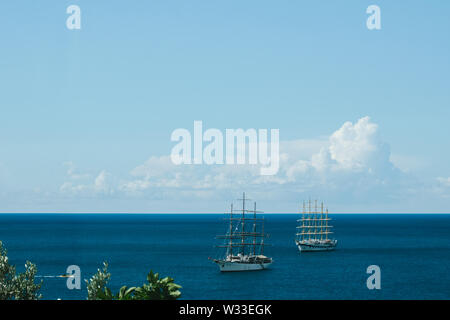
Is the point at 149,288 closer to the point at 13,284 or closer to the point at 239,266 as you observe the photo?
the point at 13,284

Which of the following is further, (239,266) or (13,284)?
(239,266)

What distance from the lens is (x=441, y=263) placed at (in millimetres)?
144125

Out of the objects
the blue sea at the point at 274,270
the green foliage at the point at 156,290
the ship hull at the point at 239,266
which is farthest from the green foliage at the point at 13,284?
the ship hull at the point at 239,266


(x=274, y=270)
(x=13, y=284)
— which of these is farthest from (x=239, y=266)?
(x=13, y=284)

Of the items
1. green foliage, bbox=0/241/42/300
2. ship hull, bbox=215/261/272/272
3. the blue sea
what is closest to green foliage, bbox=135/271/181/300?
green foliage, bbox=0/241/42/300

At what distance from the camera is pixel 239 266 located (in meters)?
128

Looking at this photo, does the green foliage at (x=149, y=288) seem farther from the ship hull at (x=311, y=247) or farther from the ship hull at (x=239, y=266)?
the ship hull at (x=311, y=247)

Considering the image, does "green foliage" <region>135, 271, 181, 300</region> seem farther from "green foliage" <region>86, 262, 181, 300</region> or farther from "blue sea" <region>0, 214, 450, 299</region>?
"blue sea" <region>0, 214, 450, 299</region>

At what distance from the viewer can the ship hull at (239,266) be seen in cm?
12588

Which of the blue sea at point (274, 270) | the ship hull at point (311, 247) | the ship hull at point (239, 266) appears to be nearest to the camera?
the blue sea at point (274, 270)

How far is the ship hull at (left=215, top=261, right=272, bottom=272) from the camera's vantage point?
4956 inches

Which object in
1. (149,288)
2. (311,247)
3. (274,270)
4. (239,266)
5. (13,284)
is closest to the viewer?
(13,284)
